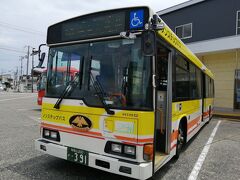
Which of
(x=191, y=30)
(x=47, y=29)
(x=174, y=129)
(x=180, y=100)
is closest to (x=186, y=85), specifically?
(x=180, y=100)

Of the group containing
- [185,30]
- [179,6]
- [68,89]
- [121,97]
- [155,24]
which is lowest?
[121,97]

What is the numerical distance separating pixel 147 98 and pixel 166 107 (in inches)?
45.0

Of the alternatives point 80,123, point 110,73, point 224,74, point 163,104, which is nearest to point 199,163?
point 163,104

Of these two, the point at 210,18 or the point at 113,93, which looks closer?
the point at 113,93

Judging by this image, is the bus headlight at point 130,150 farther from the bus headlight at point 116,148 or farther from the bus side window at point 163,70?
the bus side window at point 163,70

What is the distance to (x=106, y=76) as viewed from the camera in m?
3.97

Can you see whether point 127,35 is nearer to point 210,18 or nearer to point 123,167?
point 123,167

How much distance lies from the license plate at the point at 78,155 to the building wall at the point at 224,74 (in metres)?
16.3

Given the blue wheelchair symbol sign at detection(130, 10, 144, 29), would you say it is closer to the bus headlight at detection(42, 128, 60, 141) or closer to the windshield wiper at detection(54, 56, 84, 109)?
the windshield wiper at detection(54, 56, 84, 109)

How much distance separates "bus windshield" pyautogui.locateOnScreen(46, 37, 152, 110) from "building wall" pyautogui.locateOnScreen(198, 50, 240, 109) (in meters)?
15.8

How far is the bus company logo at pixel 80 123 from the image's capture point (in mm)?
4039

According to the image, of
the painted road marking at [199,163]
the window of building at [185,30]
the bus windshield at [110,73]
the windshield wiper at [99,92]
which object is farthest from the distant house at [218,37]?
the windshield wiper at [99,92]

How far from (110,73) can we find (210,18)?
16.2m

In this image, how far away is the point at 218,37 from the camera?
17328mm
